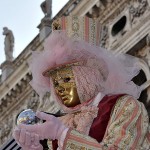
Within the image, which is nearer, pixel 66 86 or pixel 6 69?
pixel 66 86

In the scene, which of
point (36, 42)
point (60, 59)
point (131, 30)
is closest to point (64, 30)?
point (60, 59)

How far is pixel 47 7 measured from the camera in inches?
454

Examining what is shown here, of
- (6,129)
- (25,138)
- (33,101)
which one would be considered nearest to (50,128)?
(25,138)

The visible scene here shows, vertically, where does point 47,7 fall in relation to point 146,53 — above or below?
above

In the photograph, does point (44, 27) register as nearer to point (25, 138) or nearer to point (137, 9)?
point (137, 9)

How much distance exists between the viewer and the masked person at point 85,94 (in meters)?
2.19

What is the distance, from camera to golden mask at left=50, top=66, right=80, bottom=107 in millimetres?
2412

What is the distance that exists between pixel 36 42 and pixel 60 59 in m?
8.49

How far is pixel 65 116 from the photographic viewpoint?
8.09 feet

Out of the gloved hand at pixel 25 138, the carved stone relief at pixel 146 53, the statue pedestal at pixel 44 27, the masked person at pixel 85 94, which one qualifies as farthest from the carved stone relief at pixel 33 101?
the gloved hand at pixel 25 138

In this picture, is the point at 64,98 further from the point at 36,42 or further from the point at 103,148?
the point at 36,42

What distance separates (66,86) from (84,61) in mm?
130

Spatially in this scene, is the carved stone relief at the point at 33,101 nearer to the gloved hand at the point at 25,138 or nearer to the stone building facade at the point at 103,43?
the stone building facade at the point at 103,43

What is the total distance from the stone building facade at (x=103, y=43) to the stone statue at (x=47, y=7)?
209 mm
